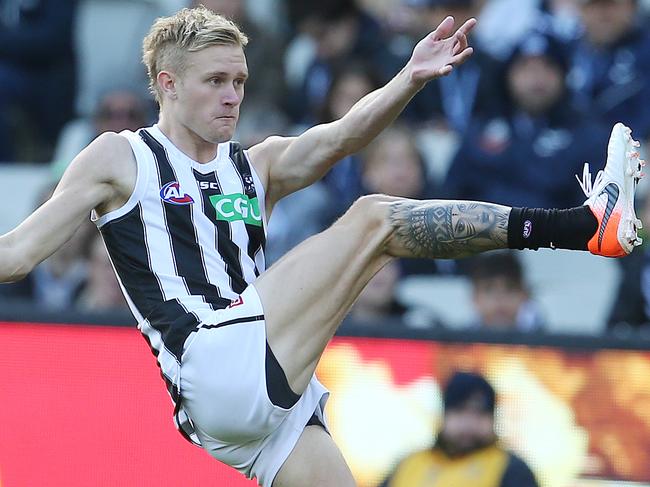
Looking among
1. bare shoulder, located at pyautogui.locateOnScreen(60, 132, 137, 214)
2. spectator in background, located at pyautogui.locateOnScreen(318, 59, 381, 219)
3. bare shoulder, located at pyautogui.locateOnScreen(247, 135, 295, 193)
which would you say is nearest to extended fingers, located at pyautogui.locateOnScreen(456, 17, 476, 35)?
bare shoulder, located at pyautogui.locateOnScreen(247, 135, 295, 193)

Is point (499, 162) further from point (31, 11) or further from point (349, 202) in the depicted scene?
point (31, 11)

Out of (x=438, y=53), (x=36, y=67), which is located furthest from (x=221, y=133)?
(x=36, y=67)

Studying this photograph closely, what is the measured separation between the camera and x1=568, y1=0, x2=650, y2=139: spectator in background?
27.9ft

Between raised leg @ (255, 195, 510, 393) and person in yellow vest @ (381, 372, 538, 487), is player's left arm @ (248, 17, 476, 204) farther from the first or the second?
person in yellow vest @ (381, 372, 538, 487)

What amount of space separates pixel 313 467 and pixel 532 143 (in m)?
3.74

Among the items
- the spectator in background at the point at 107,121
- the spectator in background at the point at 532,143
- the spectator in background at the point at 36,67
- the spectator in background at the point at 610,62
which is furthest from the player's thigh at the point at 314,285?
the spectator in background at the point at 36,67

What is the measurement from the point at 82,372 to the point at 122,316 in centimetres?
33

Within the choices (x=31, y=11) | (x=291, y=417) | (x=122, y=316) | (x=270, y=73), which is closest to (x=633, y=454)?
(x=291, y=417)

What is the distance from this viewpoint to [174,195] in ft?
16.6

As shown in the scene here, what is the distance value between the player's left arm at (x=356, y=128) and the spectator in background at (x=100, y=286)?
259 cm

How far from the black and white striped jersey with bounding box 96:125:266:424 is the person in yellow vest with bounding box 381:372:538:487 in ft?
5.59

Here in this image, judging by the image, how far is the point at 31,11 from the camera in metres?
9.73

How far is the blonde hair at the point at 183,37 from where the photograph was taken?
16.7ft

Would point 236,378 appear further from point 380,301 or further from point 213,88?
point 380,301
